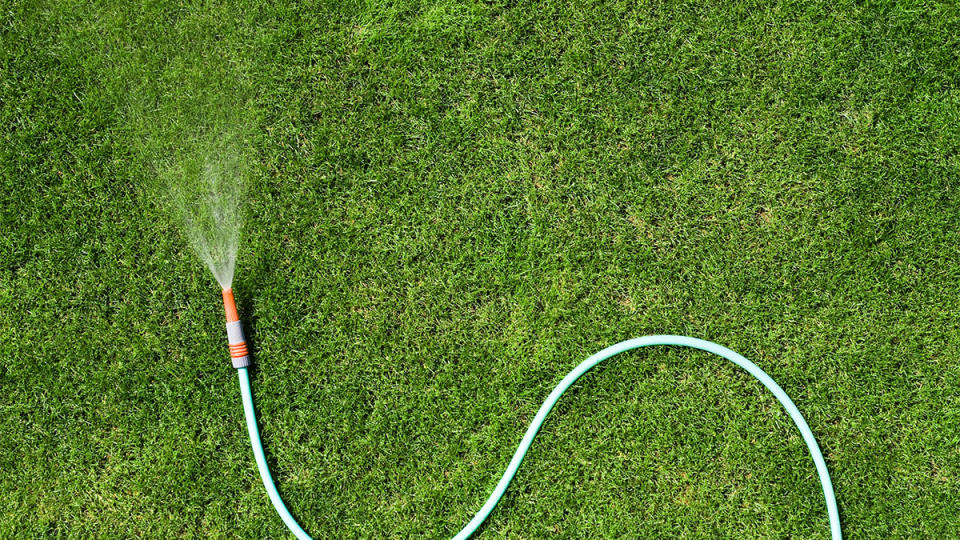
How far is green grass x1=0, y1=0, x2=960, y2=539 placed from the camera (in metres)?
3.12

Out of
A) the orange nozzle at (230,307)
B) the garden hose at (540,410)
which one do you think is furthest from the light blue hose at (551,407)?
the orange nozzle at (230,307)

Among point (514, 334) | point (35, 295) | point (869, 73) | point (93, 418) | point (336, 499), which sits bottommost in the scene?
point (336, 499)

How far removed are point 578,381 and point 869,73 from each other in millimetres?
2190

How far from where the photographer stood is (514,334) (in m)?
3.20

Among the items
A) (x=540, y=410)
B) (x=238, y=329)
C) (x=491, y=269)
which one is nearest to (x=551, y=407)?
(x=540, y=410)

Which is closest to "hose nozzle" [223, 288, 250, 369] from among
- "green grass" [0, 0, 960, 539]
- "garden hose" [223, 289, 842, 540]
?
"garden hose" [223, 289, 842, 540]

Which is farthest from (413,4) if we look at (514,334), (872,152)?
(872,152)

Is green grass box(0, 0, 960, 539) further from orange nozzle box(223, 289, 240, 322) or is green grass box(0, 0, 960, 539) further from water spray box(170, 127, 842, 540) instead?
orange nozzle box(223, 289, 240, 322)

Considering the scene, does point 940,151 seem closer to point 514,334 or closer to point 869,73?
point 869,73

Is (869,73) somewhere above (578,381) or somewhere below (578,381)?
above

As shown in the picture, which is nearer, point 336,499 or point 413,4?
point 336,499

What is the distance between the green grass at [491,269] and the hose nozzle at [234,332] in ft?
0.56

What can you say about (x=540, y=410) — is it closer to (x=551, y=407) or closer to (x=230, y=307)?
(x=551, y=407)

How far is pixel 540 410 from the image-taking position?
10.1 feet
